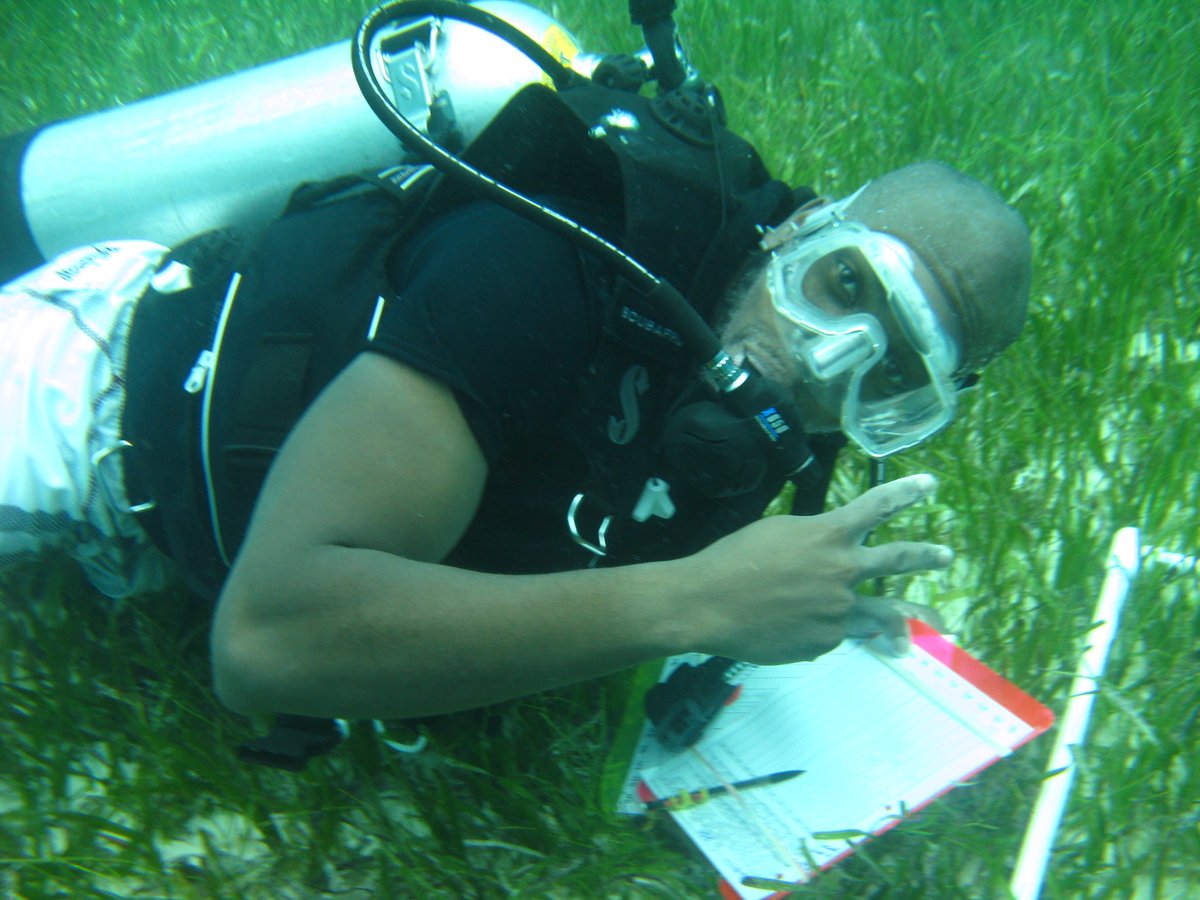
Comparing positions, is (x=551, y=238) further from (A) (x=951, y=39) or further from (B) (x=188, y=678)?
(A) (x=951, y=39)

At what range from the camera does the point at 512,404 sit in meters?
1.34

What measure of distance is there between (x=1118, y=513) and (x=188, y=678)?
260 centimetres

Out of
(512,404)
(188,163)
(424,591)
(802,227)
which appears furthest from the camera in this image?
(188,163)

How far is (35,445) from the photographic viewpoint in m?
1.83

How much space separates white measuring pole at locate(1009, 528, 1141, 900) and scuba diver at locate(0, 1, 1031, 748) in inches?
22.4

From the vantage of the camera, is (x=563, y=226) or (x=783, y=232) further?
(x=783, y=232)

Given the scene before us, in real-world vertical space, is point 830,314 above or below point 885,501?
above

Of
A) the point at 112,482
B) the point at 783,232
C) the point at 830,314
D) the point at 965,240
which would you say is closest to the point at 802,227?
the point at 783,232

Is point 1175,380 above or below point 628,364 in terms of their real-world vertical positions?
below

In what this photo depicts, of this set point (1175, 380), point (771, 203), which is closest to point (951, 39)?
point (1175, 380)

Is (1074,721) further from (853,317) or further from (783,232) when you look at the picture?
(783,232)

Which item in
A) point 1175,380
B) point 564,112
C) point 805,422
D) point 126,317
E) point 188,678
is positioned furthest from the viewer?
point 1175,380

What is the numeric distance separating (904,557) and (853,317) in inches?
20.9

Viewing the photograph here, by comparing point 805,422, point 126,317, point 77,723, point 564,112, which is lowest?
point 77,723
